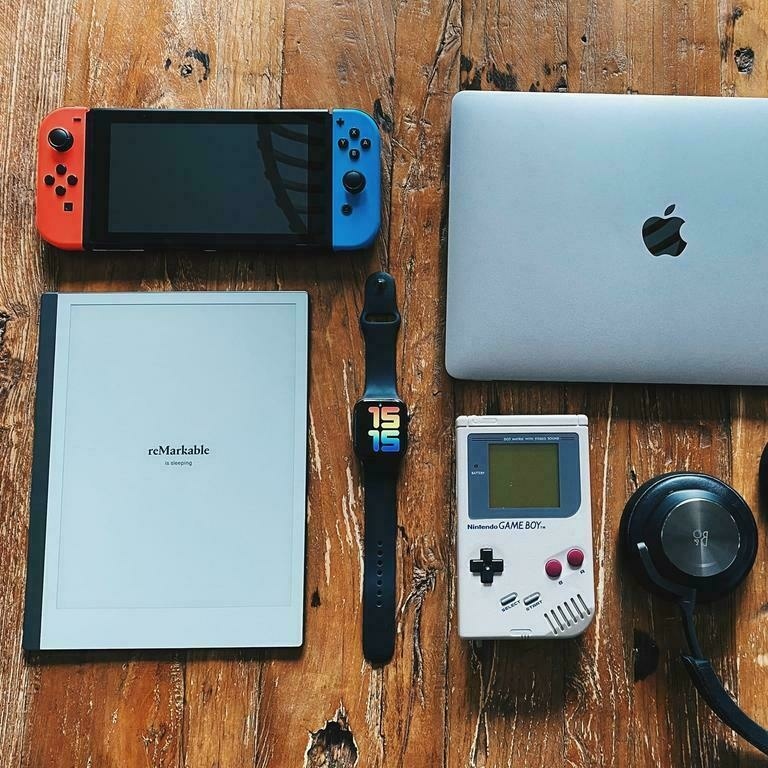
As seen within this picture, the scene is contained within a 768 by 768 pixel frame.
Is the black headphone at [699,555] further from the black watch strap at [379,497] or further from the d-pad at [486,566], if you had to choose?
the black watch strap at [379,497]

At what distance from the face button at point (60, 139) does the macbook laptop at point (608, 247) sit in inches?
16.9

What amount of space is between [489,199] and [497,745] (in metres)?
0.58

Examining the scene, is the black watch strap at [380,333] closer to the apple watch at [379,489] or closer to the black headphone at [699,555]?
the apple watch at [379,489]

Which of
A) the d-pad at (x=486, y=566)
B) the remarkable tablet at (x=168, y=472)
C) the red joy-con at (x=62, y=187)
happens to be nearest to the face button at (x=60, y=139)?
the red joy-con at (x=62, y=187)

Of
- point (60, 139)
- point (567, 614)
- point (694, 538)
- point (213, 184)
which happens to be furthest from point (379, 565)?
point (60, 139)

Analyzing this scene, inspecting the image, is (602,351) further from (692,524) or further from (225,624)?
(225,624)

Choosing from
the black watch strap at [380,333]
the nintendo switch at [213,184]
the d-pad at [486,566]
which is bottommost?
the d-pad at [486,566]

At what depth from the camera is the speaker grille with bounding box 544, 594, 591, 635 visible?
28.4 inches

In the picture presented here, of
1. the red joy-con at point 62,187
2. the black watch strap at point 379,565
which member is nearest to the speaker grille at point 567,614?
the black watch strap at point 379,565

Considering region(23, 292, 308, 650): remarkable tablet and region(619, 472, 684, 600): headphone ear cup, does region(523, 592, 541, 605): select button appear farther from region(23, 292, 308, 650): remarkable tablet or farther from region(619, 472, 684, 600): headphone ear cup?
region(23, 292, 308, 650): remarkable tablet

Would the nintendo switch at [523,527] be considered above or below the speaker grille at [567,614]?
above

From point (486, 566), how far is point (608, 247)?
354mm

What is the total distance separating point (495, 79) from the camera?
83 centimetres

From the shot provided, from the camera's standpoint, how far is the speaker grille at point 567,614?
28.4 inches
